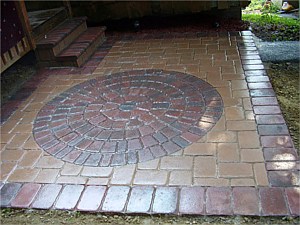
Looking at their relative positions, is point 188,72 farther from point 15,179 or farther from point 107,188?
point 15,179

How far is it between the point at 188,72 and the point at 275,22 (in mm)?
2726

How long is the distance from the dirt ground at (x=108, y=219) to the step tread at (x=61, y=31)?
256cm

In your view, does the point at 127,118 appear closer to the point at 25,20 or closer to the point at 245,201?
the point at 245,201

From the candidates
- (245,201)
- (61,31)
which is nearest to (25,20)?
(61,31)

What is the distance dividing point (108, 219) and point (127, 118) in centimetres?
111

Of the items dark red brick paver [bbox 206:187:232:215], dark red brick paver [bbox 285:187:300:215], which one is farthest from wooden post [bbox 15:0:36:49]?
dark red brick paver [bbox 285:187:300:215]

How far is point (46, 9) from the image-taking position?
17.7 feet

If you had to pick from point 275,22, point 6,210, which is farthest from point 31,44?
point 275,22

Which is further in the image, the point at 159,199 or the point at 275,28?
the point at 275,28

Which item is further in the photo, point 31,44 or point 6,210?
point 31,44

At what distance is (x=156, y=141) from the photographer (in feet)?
8.60

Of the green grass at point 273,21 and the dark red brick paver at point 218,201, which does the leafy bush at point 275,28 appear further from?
the dark red brick paver at point 218,201

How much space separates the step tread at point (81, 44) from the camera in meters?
4.25

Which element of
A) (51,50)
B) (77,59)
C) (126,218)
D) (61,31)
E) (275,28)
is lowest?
(126,218)
